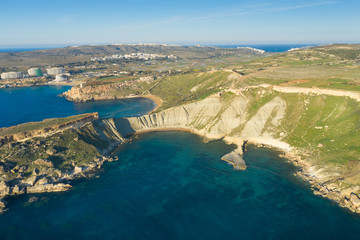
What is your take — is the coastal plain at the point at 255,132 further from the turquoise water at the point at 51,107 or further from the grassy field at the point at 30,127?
the turquoise water at the point at 51,107

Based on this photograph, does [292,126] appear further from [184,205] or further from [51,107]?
[51,107]

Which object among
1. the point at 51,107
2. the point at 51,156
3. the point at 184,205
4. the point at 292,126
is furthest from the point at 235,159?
the point at 51,107

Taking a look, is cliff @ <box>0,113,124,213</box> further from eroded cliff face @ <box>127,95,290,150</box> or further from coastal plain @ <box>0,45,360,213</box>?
eroded cliff face @ <box>127,95,290,150</box>

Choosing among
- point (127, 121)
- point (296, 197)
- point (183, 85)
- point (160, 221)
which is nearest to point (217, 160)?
point (296, 197)

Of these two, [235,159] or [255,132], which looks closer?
[235,159]

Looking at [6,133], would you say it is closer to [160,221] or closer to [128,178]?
[128,178]
